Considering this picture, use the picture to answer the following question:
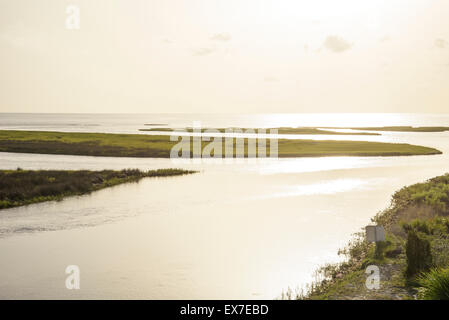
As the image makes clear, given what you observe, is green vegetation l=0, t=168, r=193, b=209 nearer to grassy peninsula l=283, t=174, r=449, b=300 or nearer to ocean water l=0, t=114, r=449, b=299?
ocean water l=0, t=114, r=449, b=299

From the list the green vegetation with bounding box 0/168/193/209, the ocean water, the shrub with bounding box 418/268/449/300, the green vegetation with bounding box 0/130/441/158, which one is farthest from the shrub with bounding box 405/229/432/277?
the green vegetation with bounding box 0/130/441/158

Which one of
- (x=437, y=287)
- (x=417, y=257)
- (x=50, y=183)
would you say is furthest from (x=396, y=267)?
(x=50, y=183)

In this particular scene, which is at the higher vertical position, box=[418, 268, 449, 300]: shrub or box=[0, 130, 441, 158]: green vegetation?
box=[0, 130, 441, 158]: green vegetation

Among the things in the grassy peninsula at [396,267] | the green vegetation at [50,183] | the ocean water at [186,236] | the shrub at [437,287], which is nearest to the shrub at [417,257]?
the grassy peninsula at [396,267]

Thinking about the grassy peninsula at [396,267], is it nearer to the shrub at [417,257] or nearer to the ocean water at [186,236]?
the shrub at [417,257]

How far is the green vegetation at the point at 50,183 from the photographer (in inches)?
1120

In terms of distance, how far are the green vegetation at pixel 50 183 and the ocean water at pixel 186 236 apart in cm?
144

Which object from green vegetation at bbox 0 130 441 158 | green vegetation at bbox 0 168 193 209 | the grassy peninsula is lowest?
the grassy peninsula

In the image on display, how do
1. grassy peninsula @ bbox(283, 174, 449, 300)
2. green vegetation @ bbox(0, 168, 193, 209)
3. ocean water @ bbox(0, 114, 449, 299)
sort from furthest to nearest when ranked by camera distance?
green vegetation @ bbox(0, 168, 193, 209) → ocean water @ bbox(0, 114, 449, 299) → grassy peninsula @ bbox(283, 174, 449, 300)

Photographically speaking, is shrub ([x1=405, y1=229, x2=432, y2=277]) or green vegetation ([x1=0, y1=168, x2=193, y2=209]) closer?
shrub ([x1=405, y1=229, x2=432, y2=277])

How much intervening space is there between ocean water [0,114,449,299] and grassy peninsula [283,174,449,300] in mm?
813

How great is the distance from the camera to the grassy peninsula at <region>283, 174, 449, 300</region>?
1144 centimetres

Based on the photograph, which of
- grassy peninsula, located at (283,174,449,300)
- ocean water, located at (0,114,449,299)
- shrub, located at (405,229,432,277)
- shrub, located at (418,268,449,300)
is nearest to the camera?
shrub, located at (418,268,449,300)
